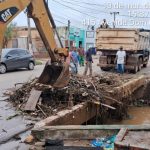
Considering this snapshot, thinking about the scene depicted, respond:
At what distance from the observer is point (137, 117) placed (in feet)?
43.7

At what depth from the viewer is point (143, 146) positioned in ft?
19.9

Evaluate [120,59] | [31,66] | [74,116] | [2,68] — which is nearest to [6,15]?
[74,116]

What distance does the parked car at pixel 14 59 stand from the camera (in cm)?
2512

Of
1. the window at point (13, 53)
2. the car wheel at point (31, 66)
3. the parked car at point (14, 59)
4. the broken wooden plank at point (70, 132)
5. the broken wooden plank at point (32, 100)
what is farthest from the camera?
the car wheel at point (31, 66)

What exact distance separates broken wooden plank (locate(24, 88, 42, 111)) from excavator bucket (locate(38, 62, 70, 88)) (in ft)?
1.28

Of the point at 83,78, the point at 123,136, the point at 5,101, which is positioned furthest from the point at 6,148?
the point at 83,78

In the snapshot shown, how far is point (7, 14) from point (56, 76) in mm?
3664

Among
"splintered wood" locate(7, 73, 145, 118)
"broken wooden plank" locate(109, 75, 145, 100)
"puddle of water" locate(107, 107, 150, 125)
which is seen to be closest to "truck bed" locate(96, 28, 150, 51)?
"broken wooden plank" locate(109, 75, 145, 100)

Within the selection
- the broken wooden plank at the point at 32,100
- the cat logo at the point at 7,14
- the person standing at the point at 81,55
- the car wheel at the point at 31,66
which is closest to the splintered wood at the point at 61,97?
the broken wooden plank at the point at 32,100

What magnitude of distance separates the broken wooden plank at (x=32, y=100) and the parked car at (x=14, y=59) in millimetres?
13471

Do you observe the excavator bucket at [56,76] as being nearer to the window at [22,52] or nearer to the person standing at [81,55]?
the window at [22,52]

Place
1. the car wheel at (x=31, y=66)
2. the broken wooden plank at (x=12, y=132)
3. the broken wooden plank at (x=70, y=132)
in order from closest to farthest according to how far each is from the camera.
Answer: the broken wooden plank at (x=70, y=132), the broken wooden plank at (x=12, y=132), the car wheel at (x=31, y=66)

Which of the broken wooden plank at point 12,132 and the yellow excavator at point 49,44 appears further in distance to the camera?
the yellow excavator at point 49,44

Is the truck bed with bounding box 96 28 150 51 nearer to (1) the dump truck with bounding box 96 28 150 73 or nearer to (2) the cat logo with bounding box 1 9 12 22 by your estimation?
(1) the dump truck with bounding box 96 28 150 73
